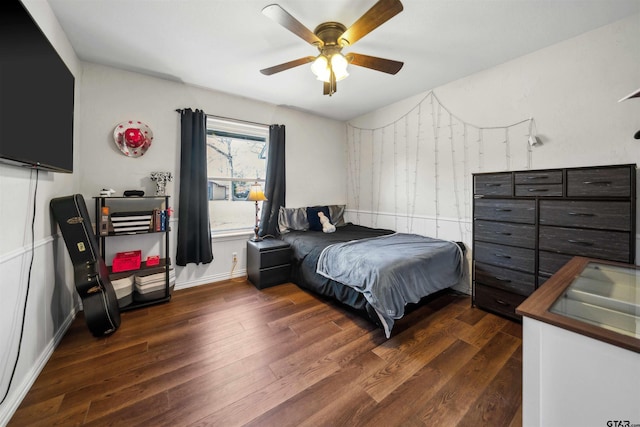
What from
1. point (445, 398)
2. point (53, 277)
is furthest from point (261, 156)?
point (445, 398)

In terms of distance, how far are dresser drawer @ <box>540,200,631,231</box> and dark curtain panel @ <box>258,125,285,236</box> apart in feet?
9.61

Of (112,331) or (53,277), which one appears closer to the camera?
(53,277)

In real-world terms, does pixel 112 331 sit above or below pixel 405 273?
below

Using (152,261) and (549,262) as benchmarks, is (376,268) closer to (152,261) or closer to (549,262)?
(549,262)

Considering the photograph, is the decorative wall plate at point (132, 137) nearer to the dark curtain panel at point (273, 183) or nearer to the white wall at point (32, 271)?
the white wall at point (32, 271)

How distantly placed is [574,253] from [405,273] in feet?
4.18

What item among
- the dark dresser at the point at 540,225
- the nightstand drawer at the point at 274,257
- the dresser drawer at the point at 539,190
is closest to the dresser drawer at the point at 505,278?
the dark dresser at the point at 540,225

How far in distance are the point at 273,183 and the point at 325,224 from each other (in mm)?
981

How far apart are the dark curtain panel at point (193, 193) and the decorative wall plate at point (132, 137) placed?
1.17 feet

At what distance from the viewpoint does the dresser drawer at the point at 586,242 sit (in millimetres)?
1755

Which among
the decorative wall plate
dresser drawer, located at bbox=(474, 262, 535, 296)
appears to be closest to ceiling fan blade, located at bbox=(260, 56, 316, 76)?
the decorative wall plate

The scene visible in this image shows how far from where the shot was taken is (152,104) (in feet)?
9.23

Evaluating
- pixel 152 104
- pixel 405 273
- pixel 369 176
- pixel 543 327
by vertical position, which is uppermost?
pixel 152 104

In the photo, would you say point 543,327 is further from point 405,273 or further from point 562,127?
point 562,127
